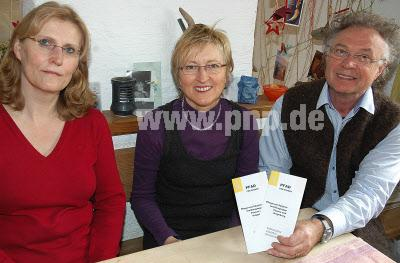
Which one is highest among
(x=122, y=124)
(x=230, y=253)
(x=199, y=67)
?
(x=199, y=67)

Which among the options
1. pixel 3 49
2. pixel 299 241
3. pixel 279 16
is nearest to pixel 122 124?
pixel 3 49

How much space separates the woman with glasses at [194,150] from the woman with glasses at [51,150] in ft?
0.62

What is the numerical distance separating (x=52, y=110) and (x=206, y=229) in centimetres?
82

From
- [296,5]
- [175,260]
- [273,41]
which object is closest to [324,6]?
[273,41]

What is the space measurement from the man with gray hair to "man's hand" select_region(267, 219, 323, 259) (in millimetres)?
226

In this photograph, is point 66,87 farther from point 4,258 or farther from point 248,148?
point 248,148

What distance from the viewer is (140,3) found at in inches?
71.4

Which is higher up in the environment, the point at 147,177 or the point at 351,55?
the point at 351,55

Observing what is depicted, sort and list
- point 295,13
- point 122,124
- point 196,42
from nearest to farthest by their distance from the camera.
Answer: point 196,42 < point 122,124 < point 295,13

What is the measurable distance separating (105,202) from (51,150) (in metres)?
0.30

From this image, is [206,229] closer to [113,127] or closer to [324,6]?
[113,127]

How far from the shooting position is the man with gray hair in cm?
150

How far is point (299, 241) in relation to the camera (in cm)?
113

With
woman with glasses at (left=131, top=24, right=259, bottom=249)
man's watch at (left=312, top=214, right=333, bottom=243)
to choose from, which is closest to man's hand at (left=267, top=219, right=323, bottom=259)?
man's watch at (left=312, top=214, right=333, bottom=243)
